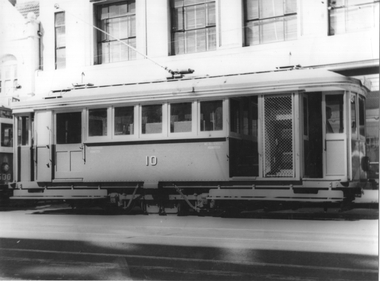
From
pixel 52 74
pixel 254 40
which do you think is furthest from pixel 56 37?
pixel 254 40

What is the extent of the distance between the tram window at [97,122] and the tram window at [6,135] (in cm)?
120

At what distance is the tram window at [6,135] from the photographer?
291 inches

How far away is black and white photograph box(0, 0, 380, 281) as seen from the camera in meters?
5.45

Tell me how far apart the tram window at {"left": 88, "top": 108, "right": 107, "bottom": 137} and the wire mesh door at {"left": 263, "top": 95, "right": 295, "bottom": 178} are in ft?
8.09

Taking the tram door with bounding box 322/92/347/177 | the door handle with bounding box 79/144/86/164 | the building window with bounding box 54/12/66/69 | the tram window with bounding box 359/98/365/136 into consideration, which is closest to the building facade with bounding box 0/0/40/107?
the building window with bounding box 54/12/66/69

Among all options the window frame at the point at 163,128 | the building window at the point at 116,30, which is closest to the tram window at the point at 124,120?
the window frame at the point at 163,128

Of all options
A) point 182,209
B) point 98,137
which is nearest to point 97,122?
point 98,137

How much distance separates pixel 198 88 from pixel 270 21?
68.6 inches

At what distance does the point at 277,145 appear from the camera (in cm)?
669

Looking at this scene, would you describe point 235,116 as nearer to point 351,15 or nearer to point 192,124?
point 192,124

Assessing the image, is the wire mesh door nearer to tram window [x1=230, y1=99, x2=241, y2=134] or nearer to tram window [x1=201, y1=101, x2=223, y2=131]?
tram window [x1=230, y1=99, x2=241, y2=134]

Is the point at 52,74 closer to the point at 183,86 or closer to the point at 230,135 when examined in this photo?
the point at 183,86

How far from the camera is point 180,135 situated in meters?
7.19

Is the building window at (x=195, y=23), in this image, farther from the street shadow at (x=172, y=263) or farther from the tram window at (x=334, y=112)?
the street shadow at (x=172, y=263)
